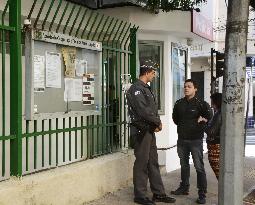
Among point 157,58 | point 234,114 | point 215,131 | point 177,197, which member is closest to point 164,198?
point 177,197

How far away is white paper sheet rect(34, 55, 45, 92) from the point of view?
524 centimetres

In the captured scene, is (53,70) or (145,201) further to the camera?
(145,201)

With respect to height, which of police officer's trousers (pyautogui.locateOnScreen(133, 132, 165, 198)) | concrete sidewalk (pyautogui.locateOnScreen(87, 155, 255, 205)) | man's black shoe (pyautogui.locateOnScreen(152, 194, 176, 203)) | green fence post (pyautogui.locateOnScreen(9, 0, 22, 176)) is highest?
green fence post (pyautogui.locateOnScreen(9, 0, 22, 176))

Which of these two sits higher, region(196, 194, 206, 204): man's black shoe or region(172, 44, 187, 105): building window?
region(172, 44, 187, 105): building window

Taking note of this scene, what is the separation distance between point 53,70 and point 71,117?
78 cm

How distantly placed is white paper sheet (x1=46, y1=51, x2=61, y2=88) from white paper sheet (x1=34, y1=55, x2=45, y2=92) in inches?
4.0

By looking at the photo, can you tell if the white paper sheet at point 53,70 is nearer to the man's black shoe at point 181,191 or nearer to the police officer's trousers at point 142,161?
the police officer's trousers at point 142,161

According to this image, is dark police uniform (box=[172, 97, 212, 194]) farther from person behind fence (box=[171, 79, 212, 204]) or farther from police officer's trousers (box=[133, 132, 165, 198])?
police officer's trousers (box=[133, 132, 165, 198])

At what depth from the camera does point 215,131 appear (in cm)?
653

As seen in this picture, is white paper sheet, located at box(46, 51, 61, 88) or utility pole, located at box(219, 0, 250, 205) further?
white paper sheet, located at box(46, 51, 61, 88)

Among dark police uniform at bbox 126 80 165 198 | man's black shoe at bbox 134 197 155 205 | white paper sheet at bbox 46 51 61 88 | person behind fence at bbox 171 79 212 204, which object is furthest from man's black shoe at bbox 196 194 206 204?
white paper sheet at bbox 46 51 61 88

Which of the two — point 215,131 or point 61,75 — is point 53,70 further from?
point 215,131

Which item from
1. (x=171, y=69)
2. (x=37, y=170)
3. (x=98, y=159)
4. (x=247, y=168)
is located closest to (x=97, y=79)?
(x=98, y=159)

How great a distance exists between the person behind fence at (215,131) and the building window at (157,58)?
256 cm
